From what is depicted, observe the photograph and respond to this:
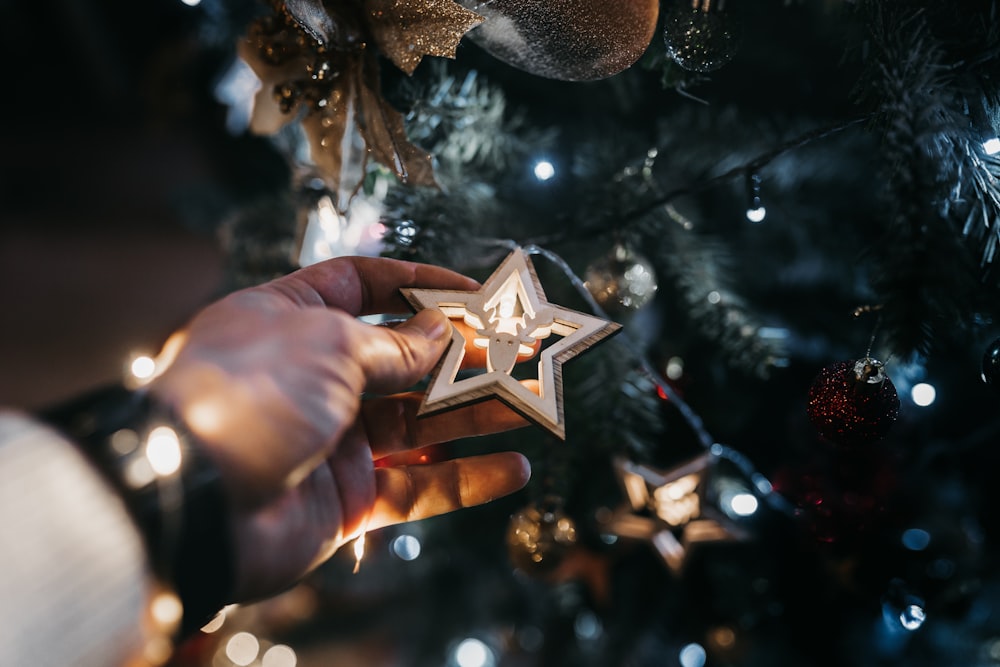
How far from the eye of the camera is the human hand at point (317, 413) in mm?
550

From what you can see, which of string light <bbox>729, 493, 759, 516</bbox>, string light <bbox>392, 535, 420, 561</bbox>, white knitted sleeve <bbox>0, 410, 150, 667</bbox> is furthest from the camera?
string light <bbox>392, 535, 420, 561</bbox>

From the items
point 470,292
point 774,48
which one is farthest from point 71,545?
point 774,48

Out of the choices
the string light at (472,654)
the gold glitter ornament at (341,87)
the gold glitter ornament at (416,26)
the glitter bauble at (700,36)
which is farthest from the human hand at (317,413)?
the string light at (472,654)

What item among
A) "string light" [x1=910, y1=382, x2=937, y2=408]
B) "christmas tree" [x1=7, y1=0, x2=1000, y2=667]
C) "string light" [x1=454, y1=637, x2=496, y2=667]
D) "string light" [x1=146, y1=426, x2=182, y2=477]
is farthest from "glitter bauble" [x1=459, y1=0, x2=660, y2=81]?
"string light" [x1=454, y1=637, x2=496, y2=667]

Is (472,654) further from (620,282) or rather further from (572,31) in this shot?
(572,31)

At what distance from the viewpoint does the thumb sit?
0.60m

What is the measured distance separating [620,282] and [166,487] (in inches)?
22.1

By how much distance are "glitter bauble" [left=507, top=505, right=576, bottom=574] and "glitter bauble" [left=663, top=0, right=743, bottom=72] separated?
1.80ft

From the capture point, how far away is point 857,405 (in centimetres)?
61

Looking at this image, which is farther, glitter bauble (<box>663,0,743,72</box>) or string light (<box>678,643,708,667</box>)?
string light (<box>678,643,708,667</box>)

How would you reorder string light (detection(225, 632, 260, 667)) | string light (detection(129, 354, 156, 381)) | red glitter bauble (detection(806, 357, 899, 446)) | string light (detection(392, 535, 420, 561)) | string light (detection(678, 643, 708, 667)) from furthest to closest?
string light (detection(225, 632, 260, 667)), string light (detection(392, 535, 420, 561)), string light (detection(678, 643, 708, 667)), string light (detection(129, 354, 156, 381)), red glitter bauble (detection(806, 357, 899, 446))

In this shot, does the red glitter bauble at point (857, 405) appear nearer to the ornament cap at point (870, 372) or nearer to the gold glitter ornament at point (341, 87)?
the ornament cap at point (870, 372)

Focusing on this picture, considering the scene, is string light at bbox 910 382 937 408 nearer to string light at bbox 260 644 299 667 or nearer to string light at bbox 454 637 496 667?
string light at bbox 454 637 496 667

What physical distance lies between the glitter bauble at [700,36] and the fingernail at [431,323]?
1.17 feet
